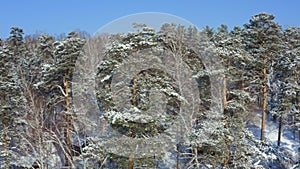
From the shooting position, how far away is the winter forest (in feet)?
32.6

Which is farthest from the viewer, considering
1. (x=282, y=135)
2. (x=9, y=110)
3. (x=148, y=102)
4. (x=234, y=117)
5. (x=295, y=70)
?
(x=282, y=135)

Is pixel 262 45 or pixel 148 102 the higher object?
pixel 262 45

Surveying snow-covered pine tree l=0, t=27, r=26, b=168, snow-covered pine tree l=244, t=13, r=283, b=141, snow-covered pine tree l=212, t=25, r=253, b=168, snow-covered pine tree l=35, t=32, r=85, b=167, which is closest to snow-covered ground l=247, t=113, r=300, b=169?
snow-covered pine tree l=244, t=13, r=283, b=141

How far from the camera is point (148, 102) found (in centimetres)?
991

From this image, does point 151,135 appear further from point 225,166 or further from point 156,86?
point 225,166

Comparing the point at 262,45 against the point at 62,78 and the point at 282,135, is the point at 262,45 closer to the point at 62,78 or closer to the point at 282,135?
the point at 282,135

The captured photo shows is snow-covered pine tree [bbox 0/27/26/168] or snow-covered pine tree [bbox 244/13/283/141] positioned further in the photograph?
snow-covered pine tree [bbox 244/13/283/141]

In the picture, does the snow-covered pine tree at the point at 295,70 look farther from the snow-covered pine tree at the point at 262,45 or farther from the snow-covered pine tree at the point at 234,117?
the snow-covered pine tree at the point at 234,117

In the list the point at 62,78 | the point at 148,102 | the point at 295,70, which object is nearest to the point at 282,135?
the point at 295,70

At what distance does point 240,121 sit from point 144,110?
3572mm

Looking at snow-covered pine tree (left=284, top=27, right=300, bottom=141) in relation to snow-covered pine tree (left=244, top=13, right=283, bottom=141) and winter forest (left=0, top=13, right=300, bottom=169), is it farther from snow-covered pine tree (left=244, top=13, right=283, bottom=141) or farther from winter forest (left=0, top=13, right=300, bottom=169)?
snow-covered pine tree (left=244, top=13, right=283, bottom=141)

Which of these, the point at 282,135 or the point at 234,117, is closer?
the point at 234,117

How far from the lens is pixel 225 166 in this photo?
10.9 m

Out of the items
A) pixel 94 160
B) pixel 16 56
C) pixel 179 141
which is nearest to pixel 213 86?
pixel 179 141
